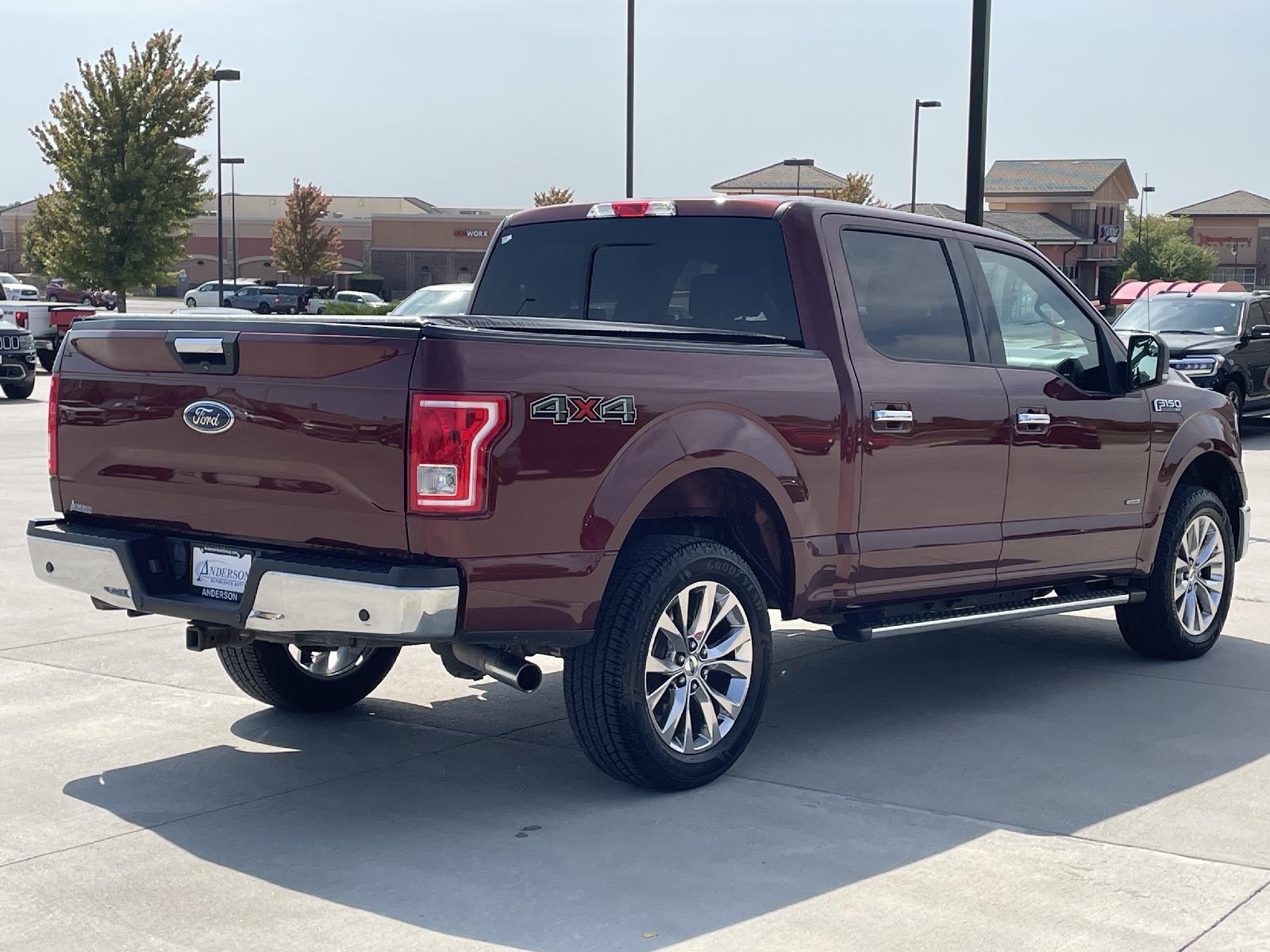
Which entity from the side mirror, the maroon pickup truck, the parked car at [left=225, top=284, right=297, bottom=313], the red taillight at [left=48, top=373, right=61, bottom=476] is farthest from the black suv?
the parked car at [left=225, top=284, right=297, bottom=313]

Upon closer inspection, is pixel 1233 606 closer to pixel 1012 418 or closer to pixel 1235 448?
pixel 1235 448

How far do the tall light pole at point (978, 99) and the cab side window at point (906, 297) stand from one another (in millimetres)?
6432

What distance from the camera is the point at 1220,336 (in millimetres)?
21469

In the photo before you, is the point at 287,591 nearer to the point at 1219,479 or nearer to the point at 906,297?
the point at 906,297

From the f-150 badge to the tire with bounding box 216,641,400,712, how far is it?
1703mm

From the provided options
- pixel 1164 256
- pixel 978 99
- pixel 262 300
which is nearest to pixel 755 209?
pixel 978 99

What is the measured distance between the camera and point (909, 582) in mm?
6410

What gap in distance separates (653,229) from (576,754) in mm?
2121

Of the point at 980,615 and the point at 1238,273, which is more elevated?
the point at 1238,273

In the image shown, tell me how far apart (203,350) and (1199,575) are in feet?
16.7

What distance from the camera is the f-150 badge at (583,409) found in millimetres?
4922

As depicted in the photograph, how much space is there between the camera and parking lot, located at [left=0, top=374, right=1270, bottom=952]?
4363 mm

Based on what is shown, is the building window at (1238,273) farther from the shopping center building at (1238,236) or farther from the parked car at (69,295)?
the parked car at (69,295)

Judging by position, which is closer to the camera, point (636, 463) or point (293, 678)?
point (636, 463)
